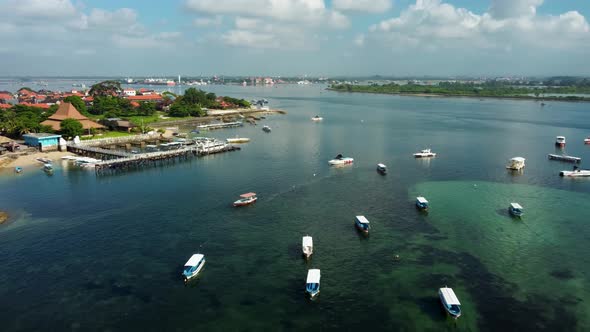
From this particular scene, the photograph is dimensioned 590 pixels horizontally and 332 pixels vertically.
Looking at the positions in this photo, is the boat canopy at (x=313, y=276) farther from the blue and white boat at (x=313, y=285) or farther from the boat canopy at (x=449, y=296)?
the boat canopy at (x=449, y=296)

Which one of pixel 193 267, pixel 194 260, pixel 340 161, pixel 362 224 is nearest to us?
pixel 193 267

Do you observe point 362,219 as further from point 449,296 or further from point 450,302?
point 450,302

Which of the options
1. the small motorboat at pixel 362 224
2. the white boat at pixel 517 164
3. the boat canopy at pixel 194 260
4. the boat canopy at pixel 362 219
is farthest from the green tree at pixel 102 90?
the white boat at pixel 517 164

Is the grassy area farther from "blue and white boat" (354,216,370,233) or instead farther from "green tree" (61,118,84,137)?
"blue and white boat" (354,216,370,233)

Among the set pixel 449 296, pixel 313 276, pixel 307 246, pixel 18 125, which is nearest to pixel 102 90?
pixel 18 125

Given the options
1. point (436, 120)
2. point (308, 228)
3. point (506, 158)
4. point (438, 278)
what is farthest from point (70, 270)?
point (436, 120)

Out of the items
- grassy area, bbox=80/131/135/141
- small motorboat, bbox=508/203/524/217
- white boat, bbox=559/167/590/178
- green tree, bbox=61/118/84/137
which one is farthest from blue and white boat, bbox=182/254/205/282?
grassy area, bbox=80/131/135/141
